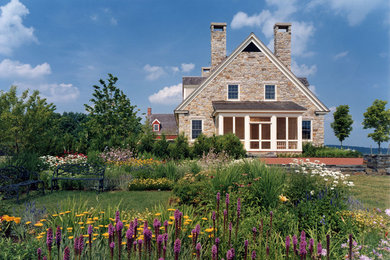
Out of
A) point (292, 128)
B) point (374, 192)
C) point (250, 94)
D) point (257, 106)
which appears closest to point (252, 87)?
point (250, 94)

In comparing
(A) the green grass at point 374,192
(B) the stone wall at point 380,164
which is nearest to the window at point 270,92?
(B) the stone wall at point 380,164

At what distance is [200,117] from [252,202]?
1519cm

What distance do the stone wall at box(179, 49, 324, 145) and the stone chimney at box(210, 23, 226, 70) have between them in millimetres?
2446

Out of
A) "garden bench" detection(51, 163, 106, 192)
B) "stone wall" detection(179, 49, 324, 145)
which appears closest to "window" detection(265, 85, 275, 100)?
"stone wall" detection(179, 49, 324, 145)

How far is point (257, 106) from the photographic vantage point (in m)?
19.0

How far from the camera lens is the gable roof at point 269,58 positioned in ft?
65.7

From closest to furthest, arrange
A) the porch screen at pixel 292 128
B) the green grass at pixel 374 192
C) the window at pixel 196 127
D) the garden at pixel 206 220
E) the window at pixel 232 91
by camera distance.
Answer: the garden at pixel 206 220
the green grass at pixel 374 192
the window at pixel 196 127
the window at pixel 232 91
the porch screen at pixel 292 128

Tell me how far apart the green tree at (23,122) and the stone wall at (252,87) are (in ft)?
31.4

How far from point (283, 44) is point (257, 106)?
24.1 feet

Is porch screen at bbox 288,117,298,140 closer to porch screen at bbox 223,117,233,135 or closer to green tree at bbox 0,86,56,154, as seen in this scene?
porch screen at bbox 223,117,233,135

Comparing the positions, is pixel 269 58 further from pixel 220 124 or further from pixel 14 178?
pixel 14 178

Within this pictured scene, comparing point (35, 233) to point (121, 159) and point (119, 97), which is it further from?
point (119, 97)

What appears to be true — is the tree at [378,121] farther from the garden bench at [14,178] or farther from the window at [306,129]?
the garden bench at [14,178]

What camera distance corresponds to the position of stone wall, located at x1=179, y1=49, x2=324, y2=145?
20188 millimetres
